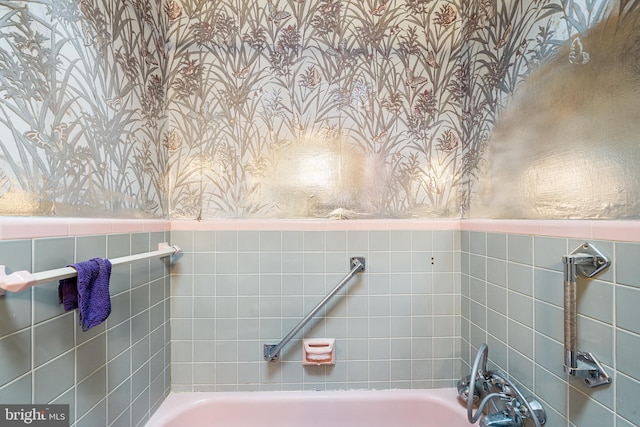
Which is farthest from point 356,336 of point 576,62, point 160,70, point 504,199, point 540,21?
point 160,70

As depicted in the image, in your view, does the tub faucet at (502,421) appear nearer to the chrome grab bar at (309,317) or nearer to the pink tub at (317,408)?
the pink tub at (317,408)

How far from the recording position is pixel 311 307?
133 centimetres

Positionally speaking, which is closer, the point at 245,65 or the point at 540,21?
the point at 540,21

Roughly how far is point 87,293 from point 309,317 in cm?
83

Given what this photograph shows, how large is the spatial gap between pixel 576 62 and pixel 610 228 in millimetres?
486

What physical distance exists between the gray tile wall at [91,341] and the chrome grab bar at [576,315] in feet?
4.36

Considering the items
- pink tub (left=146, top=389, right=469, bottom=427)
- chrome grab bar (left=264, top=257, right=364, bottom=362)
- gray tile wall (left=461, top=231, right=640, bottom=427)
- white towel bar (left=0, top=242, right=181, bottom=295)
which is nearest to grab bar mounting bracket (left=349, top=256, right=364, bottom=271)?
chrome grab bar (left=264, top=257, right=364, bottom=362)

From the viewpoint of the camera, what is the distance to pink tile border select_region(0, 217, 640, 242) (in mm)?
628

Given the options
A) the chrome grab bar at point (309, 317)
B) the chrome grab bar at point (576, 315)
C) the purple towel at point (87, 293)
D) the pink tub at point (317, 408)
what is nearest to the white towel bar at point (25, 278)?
the purple towel at point (87, 293)

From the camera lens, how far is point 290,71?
1.34m

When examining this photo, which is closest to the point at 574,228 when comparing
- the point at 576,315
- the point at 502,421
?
the point at 576,315

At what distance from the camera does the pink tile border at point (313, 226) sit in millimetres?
628

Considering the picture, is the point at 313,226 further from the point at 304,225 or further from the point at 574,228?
the point at 574,228

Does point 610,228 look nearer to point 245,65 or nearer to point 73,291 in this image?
point 73,291
